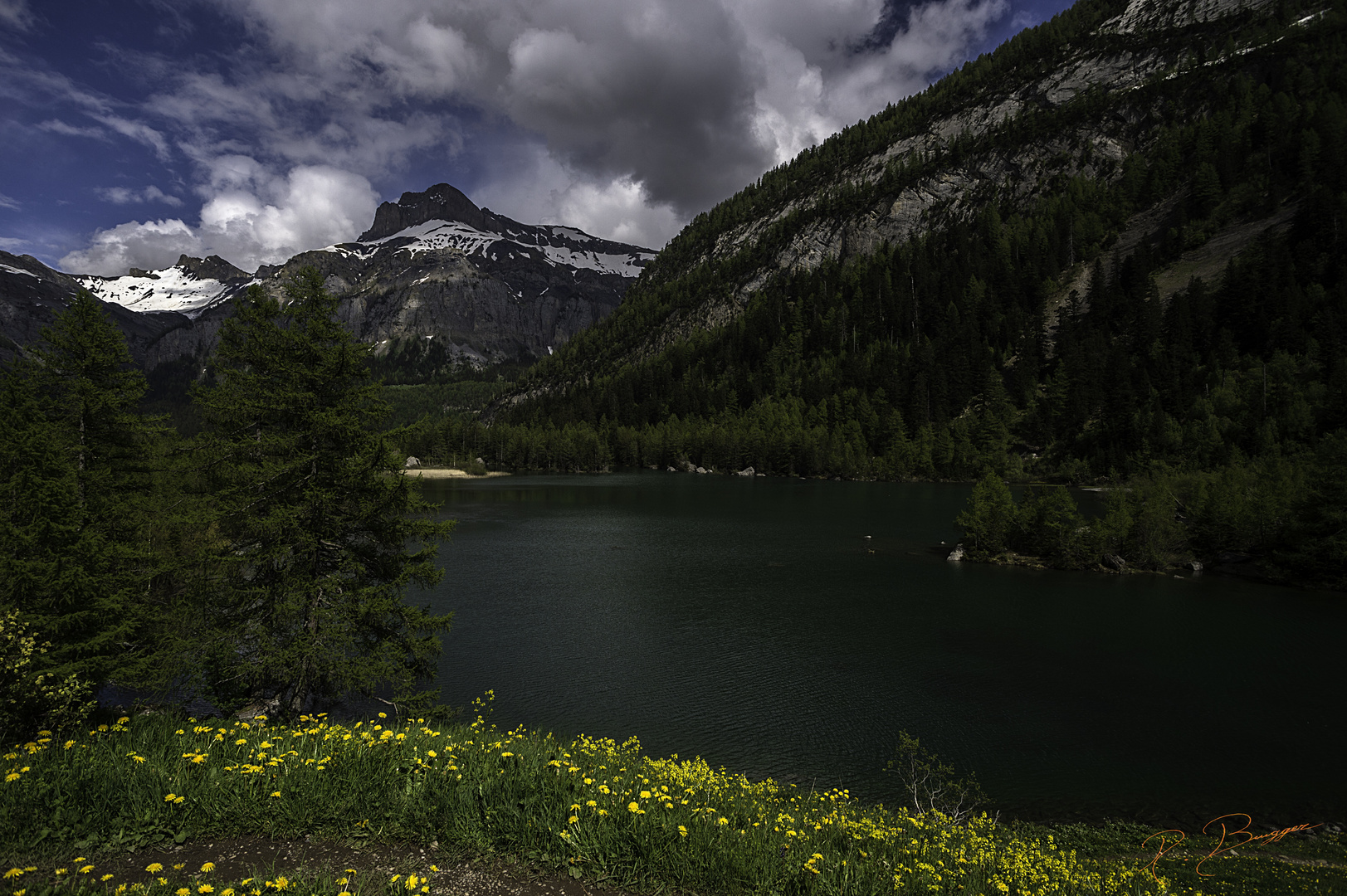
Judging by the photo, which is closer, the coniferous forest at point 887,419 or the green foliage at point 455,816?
the green foliage at point 455,816

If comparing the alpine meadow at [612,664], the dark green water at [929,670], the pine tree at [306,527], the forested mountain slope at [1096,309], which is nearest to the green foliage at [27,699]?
the alpine meadow at [612,664]

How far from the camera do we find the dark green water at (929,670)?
18656mm

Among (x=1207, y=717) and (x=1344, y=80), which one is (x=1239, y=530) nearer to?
(x=1207, y=717)

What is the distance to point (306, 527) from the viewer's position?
16172mm

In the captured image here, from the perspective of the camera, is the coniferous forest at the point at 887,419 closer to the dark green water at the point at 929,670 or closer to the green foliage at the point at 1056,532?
the green foliage at the point at 1056,532

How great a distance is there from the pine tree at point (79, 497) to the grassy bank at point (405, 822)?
24.6 feet

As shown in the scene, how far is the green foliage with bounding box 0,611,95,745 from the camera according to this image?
7.86 metres

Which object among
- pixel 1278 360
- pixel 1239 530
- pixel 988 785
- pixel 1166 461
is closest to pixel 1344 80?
pixel 1278 360

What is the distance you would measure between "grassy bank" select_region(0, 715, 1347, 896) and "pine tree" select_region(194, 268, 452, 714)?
713cm

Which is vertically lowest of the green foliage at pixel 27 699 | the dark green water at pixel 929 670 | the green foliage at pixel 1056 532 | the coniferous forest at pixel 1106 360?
the dark green water at pixel 929 670

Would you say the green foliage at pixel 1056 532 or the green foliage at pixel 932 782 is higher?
the green foliage at pixel 1056 532

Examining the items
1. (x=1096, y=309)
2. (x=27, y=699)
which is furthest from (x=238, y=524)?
(x=1096, y=309)

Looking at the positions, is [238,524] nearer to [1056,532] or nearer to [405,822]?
[405,822]

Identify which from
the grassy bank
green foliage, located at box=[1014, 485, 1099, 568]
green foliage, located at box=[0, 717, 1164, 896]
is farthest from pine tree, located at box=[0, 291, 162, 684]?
green foliage, located at box=[1014, 485, 1099, 568]
